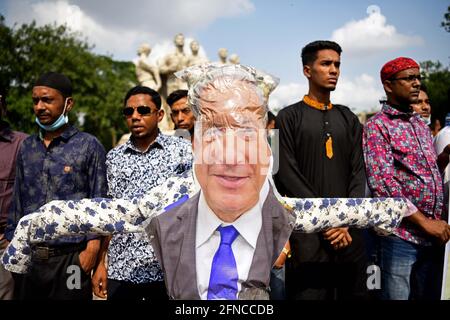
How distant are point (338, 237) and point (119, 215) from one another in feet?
5.50

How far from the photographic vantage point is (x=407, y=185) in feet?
10.7

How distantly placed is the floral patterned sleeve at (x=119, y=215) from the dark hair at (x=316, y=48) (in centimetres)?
171

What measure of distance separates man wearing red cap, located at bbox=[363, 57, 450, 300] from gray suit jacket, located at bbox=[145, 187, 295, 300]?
1.53 metres

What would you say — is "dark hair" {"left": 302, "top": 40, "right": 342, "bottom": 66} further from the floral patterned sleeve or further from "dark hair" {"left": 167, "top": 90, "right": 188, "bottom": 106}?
the floral patterned sleeve

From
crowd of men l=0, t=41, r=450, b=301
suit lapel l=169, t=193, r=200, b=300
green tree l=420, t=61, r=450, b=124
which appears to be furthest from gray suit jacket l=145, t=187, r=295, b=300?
green tree l=420, t=61, r=450, b=124

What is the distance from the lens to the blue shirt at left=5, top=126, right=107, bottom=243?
3.14 meters

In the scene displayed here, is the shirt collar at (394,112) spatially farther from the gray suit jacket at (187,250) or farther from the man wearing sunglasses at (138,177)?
the gray suit jacket at (187,250)

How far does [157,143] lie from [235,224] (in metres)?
1.54

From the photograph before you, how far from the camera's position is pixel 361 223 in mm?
2215

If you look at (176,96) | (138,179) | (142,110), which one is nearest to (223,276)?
(138,179)

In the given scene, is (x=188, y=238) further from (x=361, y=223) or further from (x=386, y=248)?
(x=386, y=248)

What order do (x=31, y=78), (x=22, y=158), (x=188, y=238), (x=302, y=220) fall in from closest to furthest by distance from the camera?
(x=188, y=238) < (x=302, y=220) < (x=22, y=158) < (x=31, y=78)

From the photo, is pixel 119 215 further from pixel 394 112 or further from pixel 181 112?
pixel 181 112
